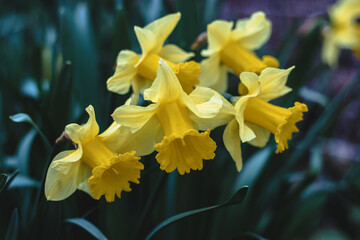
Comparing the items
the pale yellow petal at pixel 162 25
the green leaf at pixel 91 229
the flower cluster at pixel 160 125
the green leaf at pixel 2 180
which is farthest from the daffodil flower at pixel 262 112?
the green leaf at pixel 2 180

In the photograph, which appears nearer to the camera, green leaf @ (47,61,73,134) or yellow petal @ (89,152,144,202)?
yellow petal @ (89,152,144,202)

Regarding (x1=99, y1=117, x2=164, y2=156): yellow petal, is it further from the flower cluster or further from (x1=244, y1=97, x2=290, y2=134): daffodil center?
(x1=244, y1=97, x2=290, y2=134): daffodil center

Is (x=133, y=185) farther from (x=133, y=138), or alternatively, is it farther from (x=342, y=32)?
(x=342, y=32)

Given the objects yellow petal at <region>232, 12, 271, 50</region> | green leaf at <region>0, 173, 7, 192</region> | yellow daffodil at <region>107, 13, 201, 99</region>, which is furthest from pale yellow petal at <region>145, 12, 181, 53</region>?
green leaf at <region>0, 173, 7, 192</region>

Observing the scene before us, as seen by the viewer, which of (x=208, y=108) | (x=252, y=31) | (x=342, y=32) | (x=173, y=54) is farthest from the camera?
(x=342, y=32)

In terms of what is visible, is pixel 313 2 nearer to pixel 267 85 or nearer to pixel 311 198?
pixel 311 198

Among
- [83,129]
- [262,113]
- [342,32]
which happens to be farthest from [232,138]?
[342,32]

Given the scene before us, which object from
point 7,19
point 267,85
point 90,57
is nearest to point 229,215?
point 267,85

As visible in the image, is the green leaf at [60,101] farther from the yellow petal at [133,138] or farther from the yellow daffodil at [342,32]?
the yellow daffodil at [342,32]
